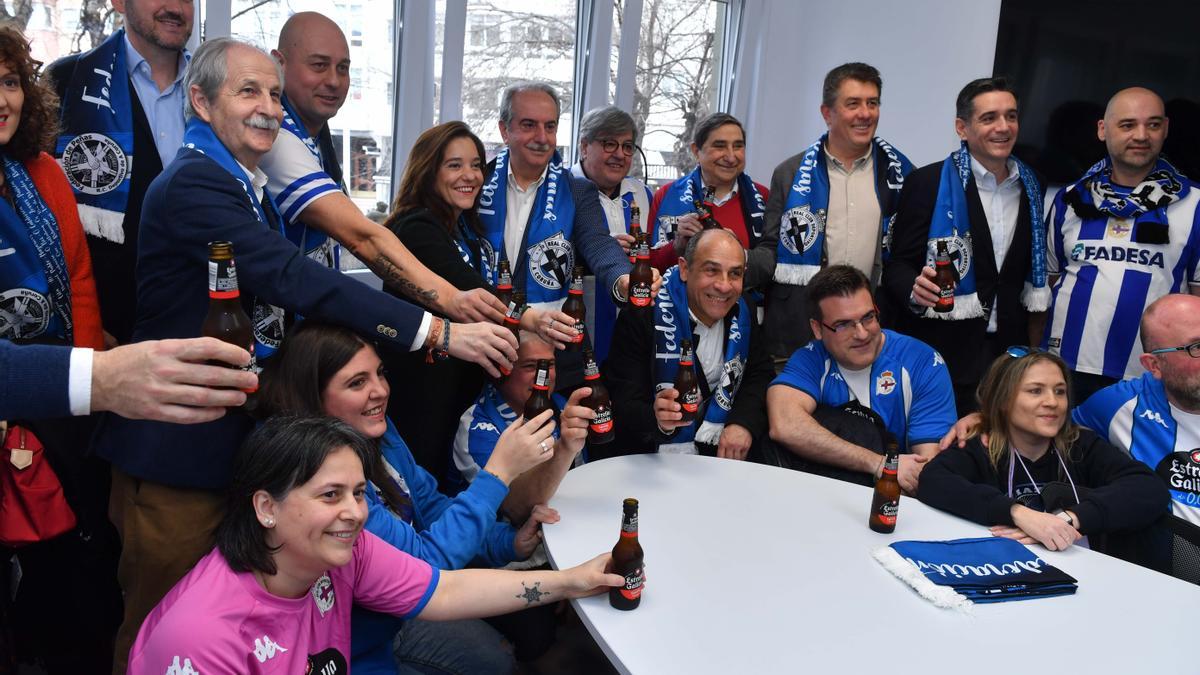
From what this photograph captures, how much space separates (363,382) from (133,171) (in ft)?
4.28

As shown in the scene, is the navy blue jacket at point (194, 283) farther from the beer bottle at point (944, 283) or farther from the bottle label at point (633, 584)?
the beer bottle at point (944, 283)

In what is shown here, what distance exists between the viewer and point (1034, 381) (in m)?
2.30

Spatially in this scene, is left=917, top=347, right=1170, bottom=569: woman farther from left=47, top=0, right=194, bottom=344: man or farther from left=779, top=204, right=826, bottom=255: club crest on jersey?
left=47, top=0, right=194, bottom=344: man

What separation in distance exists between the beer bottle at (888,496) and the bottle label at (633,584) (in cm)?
70

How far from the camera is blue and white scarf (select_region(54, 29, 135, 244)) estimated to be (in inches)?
103

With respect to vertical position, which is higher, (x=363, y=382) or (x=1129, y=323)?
(x=1129, y=323)

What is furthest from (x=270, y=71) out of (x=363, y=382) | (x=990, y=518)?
(x=990, y=518)

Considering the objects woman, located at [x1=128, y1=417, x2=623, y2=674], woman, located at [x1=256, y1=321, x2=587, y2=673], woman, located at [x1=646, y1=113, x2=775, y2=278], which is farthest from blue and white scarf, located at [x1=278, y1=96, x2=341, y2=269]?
woman, located at [x1=646, y1=113, x2=775, y2=278]

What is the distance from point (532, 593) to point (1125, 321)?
8.55ft

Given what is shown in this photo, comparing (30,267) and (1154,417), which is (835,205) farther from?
(30,267)

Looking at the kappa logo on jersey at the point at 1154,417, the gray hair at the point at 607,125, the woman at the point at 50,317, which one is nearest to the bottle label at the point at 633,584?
the woman at the point at 50,317

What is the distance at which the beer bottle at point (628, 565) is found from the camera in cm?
162

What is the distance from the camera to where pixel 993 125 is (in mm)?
3277

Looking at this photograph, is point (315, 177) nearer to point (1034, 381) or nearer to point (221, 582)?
point (221, 582)
